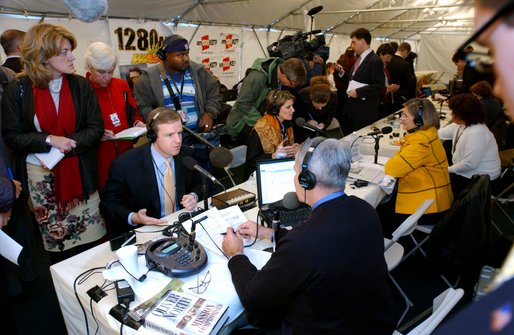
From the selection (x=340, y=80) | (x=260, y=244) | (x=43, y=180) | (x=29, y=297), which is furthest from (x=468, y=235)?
(x=340, y=80)

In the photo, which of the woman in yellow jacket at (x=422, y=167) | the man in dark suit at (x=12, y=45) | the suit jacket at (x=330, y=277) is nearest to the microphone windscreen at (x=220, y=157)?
the suit jacket at (x=330, y=277)

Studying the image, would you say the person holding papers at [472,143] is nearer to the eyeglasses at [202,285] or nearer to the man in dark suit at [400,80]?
the man in dark suit at [400,80]

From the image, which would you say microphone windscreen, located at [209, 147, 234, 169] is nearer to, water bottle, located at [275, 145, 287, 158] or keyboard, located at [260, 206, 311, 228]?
keyboard, located at [260, 206, 311, 228]

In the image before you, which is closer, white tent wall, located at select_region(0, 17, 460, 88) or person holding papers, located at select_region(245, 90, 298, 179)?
person holding papers, located at select_region(245, 90, 298, 179)

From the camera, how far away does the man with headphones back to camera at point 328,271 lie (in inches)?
44.9

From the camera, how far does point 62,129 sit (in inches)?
91.5

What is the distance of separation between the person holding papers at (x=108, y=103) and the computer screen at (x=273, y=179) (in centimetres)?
125

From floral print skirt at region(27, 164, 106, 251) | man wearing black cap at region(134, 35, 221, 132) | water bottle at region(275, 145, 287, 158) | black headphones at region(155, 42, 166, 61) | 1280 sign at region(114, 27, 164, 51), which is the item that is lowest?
floral print skirt at region(27, 164, 106, 251)

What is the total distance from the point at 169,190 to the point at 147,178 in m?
0.18

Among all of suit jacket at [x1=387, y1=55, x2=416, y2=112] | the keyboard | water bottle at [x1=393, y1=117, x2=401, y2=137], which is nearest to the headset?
the keyboard

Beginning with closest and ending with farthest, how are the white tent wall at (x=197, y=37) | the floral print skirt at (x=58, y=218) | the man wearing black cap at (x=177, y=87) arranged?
1. the floral print skirt at (x=58, y=218)
2. the man wearing black cap at (x=177, y=87)
3. the white tent wall at (x=197, y=37)

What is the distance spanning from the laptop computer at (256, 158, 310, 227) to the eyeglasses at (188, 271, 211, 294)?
0.66m

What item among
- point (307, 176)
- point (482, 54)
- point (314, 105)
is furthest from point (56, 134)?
point (314, 105)

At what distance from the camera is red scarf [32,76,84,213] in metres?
2.24
